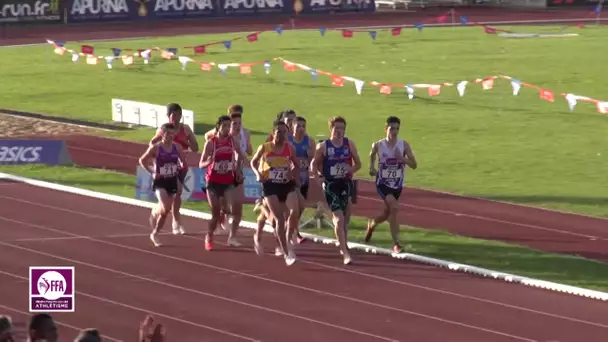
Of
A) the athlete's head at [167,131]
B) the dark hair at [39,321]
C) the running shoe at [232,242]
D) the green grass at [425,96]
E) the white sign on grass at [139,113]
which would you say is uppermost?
the dark hair at [39,321]

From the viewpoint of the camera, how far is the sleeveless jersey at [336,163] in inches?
710

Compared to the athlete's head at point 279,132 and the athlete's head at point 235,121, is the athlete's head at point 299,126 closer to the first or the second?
the athlete's head at point 279,132

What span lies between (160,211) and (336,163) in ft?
8.82

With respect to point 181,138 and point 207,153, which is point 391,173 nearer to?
point 207,153

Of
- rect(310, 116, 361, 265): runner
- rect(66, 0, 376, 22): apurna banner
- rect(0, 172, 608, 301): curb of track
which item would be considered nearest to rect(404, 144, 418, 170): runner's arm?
rect(310, 116, 361, 265): runner

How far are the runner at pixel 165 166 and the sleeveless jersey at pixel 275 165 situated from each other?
163 cm

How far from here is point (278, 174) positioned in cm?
1789

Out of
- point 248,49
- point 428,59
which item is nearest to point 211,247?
point 428,59

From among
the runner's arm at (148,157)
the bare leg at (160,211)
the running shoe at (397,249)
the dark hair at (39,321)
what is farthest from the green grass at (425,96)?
the dark hair at (39,321)

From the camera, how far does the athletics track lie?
15.2 m

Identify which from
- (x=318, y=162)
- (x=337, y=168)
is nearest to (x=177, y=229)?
(x=318, y=162)

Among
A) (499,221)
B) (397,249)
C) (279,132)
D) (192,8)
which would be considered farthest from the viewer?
(192,8)

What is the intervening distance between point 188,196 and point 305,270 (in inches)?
209

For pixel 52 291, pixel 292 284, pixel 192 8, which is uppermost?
pixel 52 291
